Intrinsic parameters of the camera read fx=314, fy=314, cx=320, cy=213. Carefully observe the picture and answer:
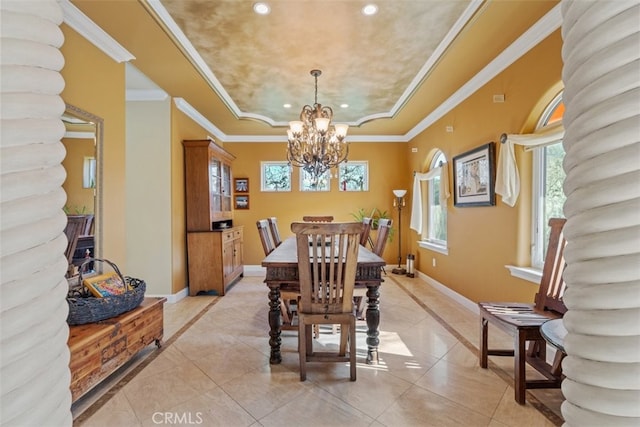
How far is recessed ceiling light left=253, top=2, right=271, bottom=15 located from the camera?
2.33 meters

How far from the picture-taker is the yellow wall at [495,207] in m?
2.62

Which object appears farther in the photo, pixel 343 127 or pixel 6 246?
pixel 343 127

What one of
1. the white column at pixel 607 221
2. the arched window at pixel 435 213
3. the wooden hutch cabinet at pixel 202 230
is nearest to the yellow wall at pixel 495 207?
the arched window at pixel 435 213

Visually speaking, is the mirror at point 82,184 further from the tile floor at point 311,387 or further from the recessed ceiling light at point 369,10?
the recessed ceiling light at point 369,10

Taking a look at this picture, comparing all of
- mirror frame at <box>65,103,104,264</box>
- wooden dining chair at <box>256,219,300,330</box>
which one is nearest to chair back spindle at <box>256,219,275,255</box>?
wooden dining chair at <box>256,219,300,330</box>

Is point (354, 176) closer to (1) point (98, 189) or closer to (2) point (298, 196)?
(2) point (298, 196)

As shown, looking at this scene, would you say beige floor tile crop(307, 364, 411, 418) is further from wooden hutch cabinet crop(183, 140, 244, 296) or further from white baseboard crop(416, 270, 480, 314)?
wooden hutch cabinet crop(183, 140, 244, 296)

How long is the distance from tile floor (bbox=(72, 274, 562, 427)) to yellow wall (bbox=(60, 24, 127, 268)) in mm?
1088

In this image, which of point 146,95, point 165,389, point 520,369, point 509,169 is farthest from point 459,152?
point 146,95

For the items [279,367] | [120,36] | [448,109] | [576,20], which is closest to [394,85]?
[448,109]

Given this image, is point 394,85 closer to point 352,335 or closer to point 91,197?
point 352,335

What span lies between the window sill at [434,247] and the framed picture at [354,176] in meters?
1.55

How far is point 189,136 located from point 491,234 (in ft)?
13.5

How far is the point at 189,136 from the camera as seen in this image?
4.56 meters
